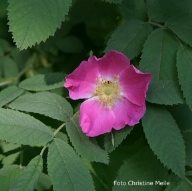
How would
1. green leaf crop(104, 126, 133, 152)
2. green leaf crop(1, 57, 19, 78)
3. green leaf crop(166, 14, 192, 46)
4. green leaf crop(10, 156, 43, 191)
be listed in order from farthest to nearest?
green leaf crop(1, 57, 19, 78), green leaf crop(166, 14, 192, 46), green leaf crop(104, 126, 133, 152), green leaf crop(10, 156, 43, 191)

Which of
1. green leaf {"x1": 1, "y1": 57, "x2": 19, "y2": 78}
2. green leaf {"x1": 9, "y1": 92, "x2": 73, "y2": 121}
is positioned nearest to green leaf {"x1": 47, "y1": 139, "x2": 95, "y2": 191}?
green leaf {"x1": 9, "y1": 92, "x2": 73, "y2": 121}

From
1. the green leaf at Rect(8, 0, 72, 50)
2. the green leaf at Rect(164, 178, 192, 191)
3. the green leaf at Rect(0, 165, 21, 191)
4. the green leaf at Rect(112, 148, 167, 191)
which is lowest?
the green leaf at Rect(164, 178, 192, 191)

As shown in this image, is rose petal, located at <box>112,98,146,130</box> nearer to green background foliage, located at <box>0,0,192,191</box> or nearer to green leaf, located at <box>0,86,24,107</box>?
green background foliage, located at <box>0,0,192,191</box>

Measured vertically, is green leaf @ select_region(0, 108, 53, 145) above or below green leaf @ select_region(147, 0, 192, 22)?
below

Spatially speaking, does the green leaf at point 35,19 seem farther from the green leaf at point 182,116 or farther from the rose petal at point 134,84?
the green leaf at point 182,116

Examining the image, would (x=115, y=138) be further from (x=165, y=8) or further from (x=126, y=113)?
(x=165, y=8)

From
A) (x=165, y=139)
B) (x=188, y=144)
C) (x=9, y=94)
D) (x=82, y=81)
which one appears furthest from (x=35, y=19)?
(x=188, y=144)

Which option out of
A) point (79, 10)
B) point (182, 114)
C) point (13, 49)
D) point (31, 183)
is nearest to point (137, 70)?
point (182, 114)

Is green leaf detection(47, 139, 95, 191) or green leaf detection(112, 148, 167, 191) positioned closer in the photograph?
green leaf detection(47, 139, 95, 191)
